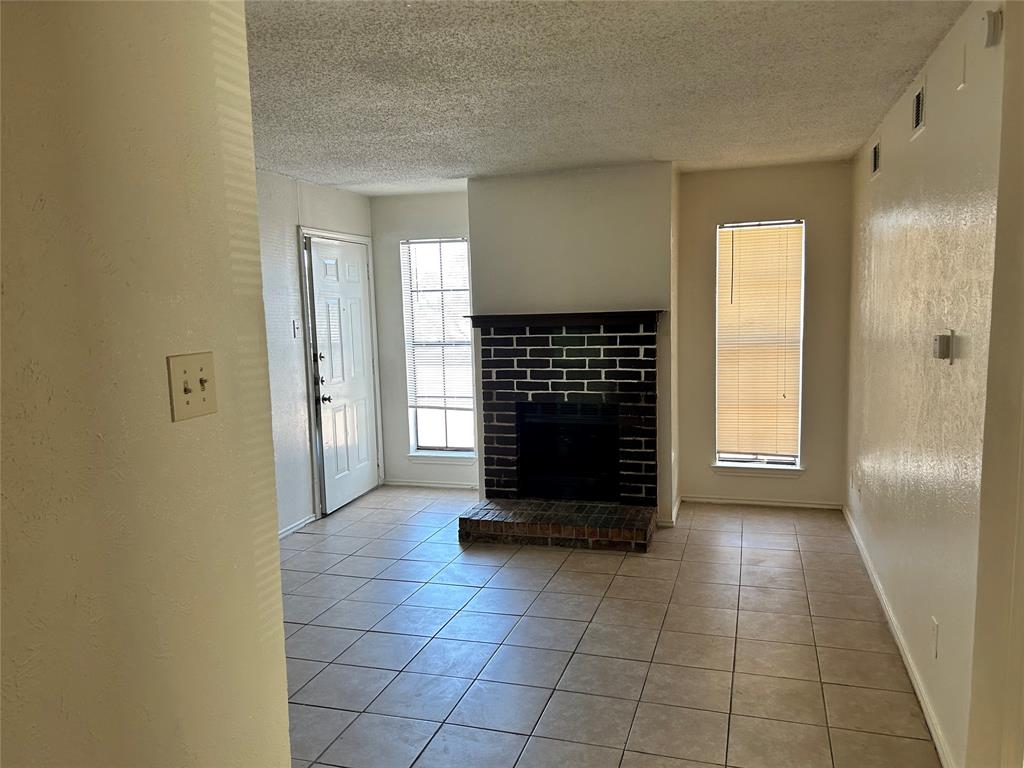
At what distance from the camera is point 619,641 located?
3.21 metres

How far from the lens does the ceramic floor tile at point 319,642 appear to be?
318 cm

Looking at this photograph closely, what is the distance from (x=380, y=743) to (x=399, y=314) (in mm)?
3868

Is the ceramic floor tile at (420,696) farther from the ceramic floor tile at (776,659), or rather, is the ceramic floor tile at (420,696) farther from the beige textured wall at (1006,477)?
the beige textured wall at (1006,477)

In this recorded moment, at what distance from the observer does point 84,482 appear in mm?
1073

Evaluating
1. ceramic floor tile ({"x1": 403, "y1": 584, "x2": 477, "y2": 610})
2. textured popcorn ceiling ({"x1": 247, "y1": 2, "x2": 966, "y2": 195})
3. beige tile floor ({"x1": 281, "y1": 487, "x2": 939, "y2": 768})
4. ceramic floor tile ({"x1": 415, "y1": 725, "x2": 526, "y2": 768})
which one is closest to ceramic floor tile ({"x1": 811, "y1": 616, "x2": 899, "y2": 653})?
beige tile floor ({"x1": 281, "y1": 487, "x2": 939, "y2": 768})

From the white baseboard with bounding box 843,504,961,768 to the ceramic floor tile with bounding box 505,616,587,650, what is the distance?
132 cm

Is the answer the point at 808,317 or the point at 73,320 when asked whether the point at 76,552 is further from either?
the point at 808,317

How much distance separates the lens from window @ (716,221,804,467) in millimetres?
4969

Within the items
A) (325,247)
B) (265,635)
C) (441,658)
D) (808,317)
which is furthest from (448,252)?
(265,635)

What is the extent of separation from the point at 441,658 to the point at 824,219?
3.70m

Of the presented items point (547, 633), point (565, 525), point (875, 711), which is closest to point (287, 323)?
point (565, 525)

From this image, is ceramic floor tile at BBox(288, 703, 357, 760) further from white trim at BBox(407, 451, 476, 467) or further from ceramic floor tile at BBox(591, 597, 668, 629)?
white trim at BBox(407, 451, 476, 467)

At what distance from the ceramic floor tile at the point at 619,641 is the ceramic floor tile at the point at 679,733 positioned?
40 cm

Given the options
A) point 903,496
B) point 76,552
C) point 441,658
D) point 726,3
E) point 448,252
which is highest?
point 726,3
